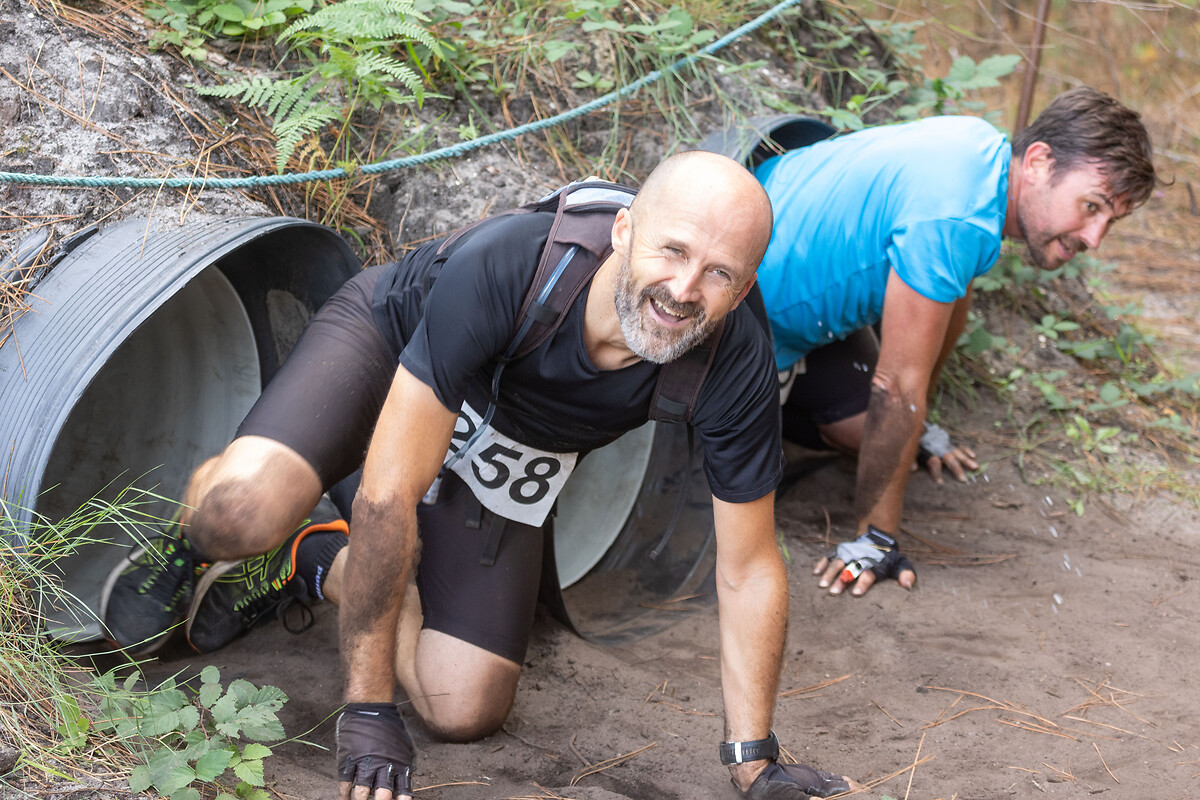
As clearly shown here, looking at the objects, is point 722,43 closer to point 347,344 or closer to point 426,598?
point 347,344

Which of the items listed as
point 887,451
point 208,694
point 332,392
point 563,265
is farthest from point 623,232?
point 887,451

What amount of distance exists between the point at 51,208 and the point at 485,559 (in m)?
1.59

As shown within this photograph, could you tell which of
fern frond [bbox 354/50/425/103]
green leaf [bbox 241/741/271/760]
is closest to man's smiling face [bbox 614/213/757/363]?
green leaf [bbox 241/741/271/760]

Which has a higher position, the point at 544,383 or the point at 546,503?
the point at 544,383

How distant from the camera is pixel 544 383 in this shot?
2268 mm

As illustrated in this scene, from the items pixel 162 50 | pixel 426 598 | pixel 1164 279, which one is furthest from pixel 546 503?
pixel 1164 279

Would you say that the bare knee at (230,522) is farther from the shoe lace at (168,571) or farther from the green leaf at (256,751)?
the green leaf at (256,751)

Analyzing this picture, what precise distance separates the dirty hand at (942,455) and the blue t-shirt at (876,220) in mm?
860

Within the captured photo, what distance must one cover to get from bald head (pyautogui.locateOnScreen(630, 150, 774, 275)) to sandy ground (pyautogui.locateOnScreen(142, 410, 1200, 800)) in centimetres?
127

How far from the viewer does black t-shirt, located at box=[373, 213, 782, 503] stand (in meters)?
2.07

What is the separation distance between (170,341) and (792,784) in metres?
2.43

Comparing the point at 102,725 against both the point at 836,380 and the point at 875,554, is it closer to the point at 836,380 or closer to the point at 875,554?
the point at 875,554

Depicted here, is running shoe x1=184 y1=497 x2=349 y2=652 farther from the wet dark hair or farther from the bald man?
the wet dark hair

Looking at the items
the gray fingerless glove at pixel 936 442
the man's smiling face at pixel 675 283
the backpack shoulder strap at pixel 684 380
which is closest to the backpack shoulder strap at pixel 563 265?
the man's smiling face at pixel 675 283
